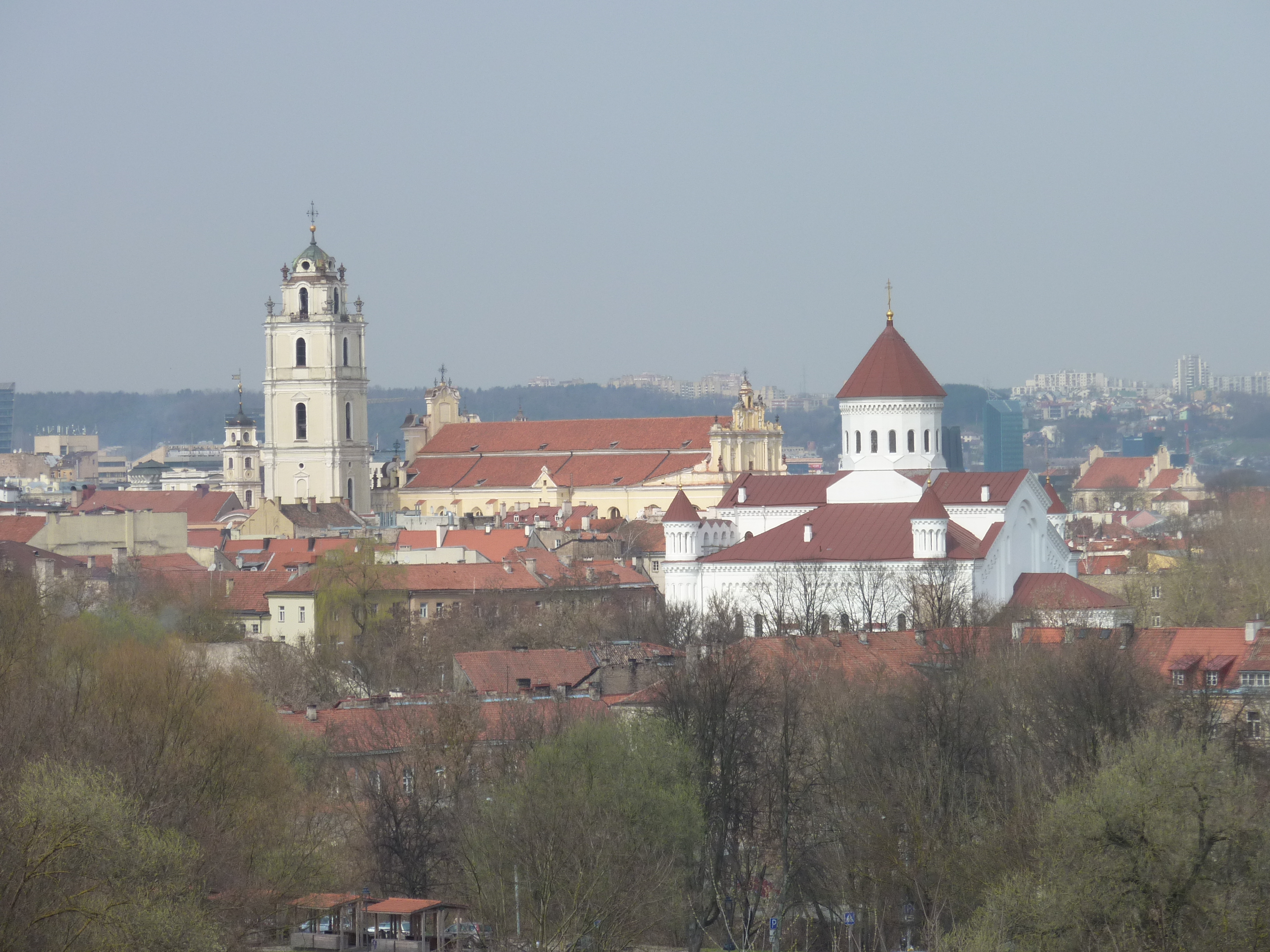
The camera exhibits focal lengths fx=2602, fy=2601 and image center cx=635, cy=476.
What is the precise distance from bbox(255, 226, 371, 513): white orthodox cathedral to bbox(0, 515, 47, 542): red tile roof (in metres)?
21.1

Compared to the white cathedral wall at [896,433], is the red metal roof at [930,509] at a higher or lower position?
lower

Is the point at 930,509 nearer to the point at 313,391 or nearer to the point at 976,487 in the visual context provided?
the point at 976,487

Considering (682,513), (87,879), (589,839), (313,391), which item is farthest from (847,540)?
(313,391)

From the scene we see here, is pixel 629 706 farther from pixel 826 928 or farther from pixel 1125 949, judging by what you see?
pixel 1125 949

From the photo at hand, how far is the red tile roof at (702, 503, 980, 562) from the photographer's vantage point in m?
→ 70.2

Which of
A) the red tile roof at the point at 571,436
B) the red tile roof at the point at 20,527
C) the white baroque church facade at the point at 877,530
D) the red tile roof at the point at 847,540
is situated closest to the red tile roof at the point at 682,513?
the white baroque church facade at the point at 877,530

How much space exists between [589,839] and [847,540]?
3929cm

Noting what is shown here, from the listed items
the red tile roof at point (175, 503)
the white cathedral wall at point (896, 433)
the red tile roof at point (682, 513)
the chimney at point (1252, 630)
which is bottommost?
the chimney at point (1252, 630)

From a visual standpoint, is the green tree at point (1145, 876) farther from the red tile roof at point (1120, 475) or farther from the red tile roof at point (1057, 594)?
the red tile roof at point (1120, 475)

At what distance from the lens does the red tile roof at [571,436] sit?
126500 millimetres

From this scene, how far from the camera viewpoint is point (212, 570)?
8331 centimetres

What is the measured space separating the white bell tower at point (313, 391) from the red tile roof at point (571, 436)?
8776mm

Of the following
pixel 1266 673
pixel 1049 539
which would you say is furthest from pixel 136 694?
pixel 1049 539

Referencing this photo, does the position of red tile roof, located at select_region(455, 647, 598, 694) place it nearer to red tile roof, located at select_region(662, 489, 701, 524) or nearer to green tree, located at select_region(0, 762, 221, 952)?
red tile roof, located at select_region(662, 489, 701, 524)
